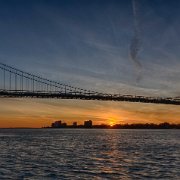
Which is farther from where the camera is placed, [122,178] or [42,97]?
[42,97]

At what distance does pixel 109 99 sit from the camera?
302 ft

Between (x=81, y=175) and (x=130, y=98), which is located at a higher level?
(x=130, y=98)

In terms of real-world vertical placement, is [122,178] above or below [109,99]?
below

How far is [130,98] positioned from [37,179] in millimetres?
65689

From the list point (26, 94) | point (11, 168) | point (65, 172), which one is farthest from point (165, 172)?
point (26, 94)

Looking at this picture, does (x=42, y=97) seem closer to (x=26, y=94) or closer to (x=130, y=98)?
(x=26, y=94)

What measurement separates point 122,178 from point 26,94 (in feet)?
173

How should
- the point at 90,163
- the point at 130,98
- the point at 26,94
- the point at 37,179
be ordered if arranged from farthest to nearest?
1. the point at 130,98
2. the point at 26,94
3. the point at 90,163
4. the point at 37,179

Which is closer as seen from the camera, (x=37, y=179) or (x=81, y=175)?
(x=37, y=179)

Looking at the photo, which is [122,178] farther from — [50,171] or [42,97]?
[42,97]

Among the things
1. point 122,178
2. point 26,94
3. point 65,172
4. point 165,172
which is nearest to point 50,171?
point 65,172

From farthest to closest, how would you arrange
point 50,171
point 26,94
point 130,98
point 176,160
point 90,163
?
point 130,98
point 26,94
point 176,160
point 90,163
point 50,171

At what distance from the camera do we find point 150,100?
95562 millimetres

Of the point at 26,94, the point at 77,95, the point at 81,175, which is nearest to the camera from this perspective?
the point at 81,175
